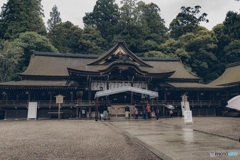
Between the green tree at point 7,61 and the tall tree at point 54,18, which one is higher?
the tall tree at point 54,18

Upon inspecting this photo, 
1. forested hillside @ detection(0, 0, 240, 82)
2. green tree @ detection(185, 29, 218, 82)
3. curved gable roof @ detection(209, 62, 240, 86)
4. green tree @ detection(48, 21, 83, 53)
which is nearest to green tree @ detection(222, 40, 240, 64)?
forested hillside @ detection(0, 0, 240, 82)

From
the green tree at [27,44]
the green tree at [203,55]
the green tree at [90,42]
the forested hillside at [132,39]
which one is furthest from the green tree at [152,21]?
the green tree at [27,44]

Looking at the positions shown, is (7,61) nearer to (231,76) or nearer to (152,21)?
(231,76)

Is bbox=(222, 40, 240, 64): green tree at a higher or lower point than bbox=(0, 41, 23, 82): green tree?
higher

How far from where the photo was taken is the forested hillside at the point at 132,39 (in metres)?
44.7

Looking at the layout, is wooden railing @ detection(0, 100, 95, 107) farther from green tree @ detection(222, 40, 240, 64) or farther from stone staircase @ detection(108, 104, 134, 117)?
green tree @ detection(222, 40, 240, 64)

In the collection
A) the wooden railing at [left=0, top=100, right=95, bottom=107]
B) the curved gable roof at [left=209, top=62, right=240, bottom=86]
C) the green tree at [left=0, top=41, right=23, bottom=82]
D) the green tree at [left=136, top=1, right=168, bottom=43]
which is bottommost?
the wooden railing at [left=0, top=100, right=95, bottom=107]

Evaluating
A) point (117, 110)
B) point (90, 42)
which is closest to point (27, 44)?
point (90, 42)

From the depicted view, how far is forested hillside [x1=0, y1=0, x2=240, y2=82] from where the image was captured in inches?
1759

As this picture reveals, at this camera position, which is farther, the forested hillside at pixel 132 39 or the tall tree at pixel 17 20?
the tall tree at pixel 17 20

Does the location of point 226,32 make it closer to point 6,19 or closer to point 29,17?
point 29,17

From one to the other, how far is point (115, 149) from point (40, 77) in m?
25.2

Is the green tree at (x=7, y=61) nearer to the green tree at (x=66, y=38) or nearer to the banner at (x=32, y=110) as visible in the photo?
the banner at (x=32, y=110)

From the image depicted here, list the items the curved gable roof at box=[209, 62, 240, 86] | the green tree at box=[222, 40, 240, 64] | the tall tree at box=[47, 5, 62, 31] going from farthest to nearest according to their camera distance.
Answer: the tall tree at box=[47, 5, 62, 31], the green tree at box=[222, 40, 240, 64], the curved gable roof at box=[209, 62, 240, 86]
